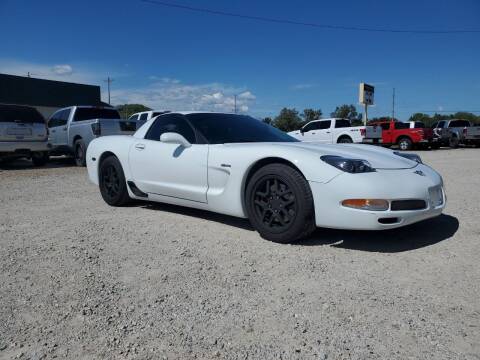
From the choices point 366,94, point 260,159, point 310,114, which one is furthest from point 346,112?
point 260,159

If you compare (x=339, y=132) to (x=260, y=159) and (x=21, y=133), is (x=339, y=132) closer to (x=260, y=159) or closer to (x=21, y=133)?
(x=21, y=133)

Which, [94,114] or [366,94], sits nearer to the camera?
[94,114]

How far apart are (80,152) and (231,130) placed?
8454 mm

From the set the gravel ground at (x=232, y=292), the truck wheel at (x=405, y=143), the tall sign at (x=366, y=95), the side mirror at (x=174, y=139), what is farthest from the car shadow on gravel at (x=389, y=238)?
the tall sign at (x=366, y=95)

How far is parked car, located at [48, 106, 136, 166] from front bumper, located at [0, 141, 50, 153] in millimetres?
785

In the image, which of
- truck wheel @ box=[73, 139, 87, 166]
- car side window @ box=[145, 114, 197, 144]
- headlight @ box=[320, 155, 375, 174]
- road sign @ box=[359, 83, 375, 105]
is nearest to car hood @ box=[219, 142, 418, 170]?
headlight @ box=[320, 155, 375, 174]

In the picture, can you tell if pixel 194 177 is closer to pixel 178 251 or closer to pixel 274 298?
pixel 178 251

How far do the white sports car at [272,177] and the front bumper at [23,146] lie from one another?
708 centimetres

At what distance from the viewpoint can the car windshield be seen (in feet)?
14.6

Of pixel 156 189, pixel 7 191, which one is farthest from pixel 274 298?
pixel 7 191

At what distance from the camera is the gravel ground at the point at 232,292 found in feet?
6.70

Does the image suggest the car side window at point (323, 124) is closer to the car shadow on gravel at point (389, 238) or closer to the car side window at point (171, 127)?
the car side window at point (171, 127)

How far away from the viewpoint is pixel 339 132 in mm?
20516

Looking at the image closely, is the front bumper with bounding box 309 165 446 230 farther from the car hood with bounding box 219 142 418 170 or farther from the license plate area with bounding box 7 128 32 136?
the license plate area with bounding box 7 128 32 136
